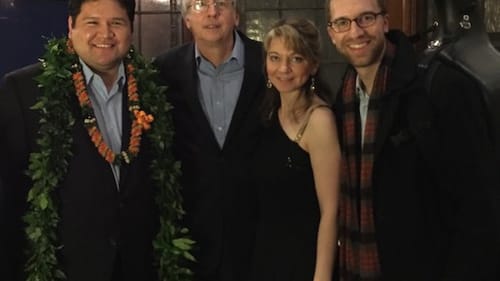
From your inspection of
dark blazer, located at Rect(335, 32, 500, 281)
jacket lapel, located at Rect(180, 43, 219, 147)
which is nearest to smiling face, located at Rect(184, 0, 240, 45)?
jacket lapel, located at Rect(180, 43, 219, 147)

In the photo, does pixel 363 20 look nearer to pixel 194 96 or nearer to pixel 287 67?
pixel 287 67

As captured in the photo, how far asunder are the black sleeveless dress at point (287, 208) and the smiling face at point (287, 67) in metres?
0.13

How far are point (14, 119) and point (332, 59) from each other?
247 centimetres

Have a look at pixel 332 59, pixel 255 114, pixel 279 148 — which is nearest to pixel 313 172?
pixel 279 148

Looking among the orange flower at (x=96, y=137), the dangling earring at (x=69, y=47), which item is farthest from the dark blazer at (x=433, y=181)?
the dangling earring at (x=69, y=47)

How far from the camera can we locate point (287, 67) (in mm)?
2033

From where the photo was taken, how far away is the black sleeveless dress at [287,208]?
2.01 m

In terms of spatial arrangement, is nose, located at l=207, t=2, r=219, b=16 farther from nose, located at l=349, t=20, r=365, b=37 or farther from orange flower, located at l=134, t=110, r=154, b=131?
nose, located at l=349, t=20, r=365, b=37

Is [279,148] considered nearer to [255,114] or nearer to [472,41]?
[255,114]

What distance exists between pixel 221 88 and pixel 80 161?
1.97 feet

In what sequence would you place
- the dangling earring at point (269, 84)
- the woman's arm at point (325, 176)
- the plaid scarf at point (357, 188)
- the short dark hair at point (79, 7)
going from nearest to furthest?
the plaid scarf at point (357, 188) < the woman's arm at point (325, 176) < the short dark hair at point (79, 7) < the dangling earring at point (269, 84)

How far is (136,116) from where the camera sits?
2.10 m

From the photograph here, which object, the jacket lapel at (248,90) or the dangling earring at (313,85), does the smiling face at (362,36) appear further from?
the jacket lapel at (248,90)

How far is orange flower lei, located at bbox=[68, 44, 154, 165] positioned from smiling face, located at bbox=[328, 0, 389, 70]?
730mm
